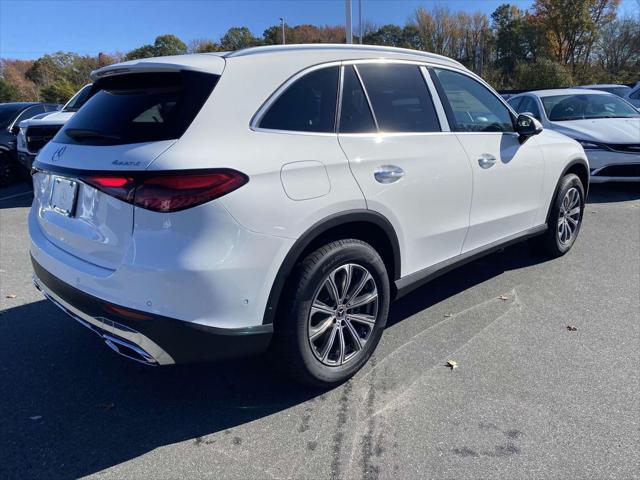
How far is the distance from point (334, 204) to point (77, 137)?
1.39 m

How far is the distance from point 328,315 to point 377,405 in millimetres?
560

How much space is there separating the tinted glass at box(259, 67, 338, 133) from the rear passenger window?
296 mm

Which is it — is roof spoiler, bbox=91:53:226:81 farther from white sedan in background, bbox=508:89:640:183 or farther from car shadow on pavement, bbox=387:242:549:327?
white sedan in background, bbox=508:89:640:183

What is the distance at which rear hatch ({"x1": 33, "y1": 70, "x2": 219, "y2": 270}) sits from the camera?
2240 mm

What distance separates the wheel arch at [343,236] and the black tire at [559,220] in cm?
238

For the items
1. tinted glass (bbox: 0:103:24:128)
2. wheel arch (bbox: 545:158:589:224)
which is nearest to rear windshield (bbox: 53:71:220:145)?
wheel arch (bbox: 545:158:589:224)

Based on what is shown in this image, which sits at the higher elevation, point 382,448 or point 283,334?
point 283,334

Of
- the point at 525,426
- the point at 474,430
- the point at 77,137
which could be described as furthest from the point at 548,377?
the point at 77,137

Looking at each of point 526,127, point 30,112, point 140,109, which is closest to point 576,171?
point 526,127

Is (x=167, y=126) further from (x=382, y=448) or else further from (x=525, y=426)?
(x=525, y=426)

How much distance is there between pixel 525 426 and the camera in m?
2.57

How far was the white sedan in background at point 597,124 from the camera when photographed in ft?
24.1

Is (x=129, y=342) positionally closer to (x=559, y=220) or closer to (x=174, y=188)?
(x=174, y=188)

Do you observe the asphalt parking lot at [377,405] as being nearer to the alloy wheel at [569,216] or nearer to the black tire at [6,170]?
the alloy wheel at [569,216]
